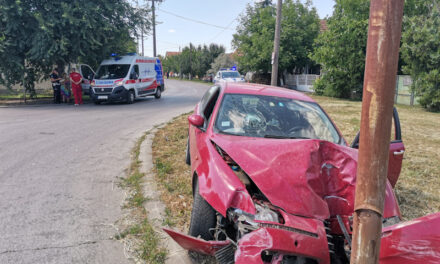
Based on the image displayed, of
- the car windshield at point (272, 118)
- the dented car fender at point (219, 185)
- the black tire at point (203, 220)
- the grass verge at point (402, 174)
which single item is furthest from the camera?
the grass verge at point (402, 174)

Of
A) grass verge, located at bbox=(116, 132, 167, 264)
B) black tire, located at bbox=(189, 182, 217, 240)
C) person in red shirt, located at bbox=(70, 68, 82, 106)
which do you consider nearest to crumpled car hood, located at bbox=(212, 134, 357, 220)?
black tire, located at bbox=(189, 182, 217, 240)

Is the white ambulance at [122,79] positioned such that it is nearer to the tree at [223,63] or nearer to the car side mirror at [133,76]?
the car side mirror at [133,76]

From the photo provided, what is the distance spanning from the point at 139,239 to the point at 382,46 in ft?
9.37

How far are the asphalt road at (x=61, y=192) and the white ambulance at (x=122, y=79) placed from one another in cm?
702

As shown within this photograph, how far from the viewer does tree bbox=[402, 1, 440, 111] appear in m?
14.4

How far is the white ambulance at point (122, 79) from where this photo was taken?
16.1 meters

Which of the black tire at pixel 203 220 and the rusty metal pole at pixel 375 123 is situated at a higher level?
the rusty metal pole at pixel 375 123

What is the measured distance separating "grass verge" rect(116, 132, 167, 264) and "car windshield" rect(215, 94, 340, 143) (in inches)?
51.4

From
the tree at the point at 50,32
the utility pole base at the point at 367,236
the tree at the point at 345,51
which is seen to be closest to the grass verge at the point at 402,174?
the utility pole base at the point at 367,236

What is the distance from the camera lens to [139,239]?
335cm

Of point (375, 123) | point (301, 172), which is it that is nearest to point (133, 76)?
point (301, 172)

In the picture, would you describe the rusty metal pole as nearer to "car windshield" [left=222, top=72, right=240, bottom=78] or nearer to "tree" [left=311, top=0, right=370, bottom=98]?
"tree" [left=311, top=0, right=370, bottom=98]

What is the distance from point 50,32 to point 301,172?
15109 millimetres

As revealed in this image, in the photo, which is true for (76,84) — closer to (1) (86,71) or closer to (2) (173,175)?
(1) (86,71)
